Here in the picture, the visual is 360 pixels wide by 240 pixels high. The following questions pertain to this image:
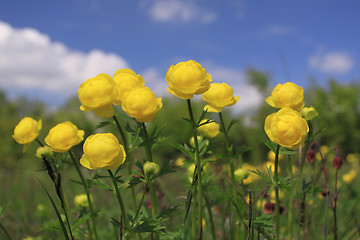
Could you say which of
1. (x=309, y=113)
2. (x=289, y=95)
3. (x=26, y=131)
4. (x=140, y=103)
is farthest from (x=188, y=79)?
(x=26, y=131)

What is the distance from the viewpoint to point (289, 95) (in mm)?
1006

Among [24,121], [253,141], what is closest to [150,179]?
[24,121]

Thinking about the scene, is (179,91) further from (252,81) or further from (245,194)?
(252,81)

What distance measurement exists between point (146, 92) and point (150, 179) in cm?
27

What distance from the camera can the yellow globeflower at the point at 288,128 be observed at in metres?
0.87

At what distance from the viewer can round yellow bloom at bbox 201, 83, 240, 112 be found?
3.57 ft

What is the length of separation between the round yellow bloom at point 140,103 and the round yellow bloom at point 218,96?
0.24 meters

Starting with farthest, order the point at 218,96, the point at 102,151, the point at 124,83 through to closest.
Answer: the point at 218,96 < the point at 124,83 < the point at 102,151

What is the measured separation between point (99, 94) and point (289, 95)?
615 millimetres

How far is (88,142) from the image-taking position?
0.85 m

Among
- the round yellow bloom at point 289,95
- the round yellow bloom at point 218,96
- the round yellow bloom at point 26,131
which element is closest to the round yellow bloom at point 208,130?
the round yellow bloom at point 218,96

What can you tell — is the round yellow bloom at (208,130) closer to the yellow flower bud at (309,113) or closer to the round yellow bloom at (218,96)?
the round yellow bloom at (218,96)

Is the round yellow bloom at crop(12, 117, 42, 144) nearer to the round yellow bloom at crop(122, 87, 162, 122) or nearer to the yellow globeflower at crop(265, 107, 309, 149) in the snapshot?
the round yellow bloom at crop(122, 87, 162, 122)

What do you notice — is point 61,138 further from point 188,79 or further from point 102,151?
point 188,79
